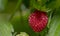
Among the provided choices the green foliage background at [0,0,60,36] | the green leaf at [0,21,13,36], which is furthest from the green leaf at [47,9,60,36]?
the green leaf at [0,21,13,36]

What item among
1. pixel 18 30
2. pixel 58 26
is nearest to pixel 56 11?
pixel 58 26

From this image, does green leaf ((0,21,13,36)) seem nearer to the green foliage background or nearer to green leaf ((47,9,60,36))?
the green foliage background

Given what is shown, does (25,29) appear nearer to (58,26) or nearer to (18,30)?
(18,30)

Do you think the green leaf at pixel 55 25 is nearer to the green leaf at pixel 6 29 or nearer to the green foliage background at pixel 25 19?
the green foliage background at pixel 25 19

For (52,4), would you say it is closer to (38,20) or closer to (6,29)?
(38,20)

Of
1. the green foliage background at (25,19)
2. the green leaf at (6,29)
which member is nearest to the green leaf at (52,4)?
the green foliage background at (25,19)
